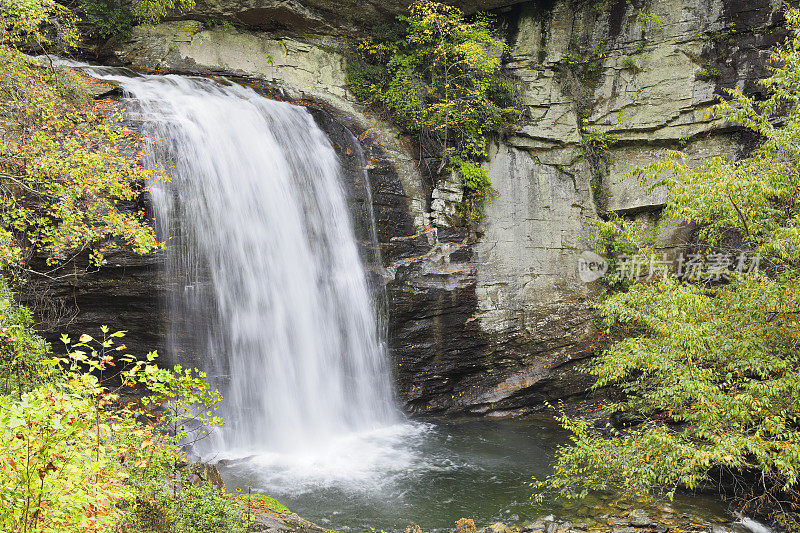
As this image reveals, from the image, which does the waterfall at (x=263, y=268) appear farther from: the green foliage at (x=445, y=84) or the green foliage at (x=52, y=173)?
the green foliage at (x=445, y=84)

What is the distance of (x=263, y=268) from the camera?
9.58 metres

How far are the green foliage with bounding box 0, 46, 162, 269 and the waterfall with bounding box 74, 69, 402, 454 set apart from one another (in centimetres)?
160

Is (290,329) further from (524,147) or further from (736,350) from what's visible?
(524,147)

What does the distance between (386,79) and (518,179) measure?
4223 millimetres

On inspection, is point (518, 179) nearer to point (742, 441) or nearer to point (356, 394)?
point (356, 394)

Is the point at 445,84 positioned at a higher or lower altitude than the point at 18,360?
higher

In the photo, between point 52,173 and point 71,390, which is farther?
point 52,173

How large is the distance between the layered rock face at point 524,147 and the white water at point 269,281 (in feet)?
3.56

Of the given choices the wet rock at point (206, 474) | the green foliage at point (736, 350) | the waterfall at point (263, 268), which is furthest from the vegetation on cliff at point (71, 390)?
the green foliage at point (736, 350)

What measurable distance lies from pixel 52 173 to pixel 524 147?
33.5 feet

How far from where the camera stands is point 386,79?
43.8 ft

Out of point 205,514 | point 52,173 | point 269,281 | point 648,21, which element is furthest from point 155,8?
point 648,21

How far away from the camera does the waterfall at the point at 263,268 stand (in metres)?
8.91

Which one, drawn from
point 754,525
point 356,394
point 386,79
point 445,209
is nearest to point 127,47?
point 386,79
